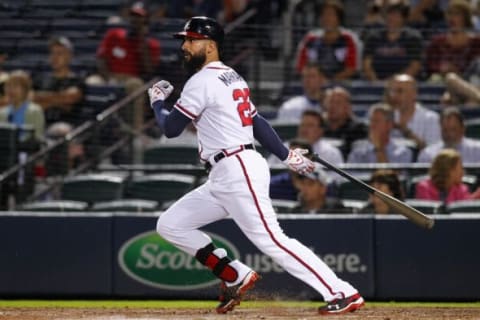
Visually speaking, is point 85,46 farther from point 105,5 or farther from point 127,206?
point 127,206

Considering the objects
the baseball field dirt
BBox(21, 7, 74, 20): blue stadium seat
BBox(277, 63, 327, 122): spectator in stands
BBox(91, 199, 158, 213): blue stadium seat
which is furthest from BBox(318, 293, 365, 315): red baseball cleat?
BBox(21, 7, 74, 20): blue stadium seat

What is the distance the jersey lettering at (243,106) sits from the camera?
7020 millimetres

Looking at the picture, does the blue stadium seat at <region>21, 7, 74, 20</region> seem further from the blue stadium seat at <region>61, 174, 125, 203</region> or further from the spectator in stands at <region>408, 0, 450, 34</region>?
the spectator in stands at <region>408, 0, 450, 34</region>

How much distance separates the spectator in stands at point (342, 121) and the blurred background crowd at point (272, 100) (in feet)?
0.04

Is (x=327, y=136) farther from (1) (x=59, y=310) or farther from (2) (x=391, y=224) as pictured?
(1) (x=59, y=310)

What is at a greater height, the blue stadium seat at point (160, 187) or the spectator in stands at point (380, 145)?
the spectator in stands at point (380, 145)

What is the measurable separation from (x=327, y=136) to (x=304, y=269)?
4424 mm

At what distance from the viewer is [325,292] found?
22.5 ft

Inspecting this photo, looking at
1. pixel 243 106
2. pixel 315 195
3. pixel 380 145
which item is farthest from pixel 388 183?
pixel 243 106

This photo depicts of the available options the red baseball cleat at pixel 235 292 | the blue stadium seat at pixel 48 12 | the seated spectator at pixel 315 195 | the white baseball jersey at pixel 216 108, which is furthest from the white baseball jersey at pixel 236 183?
the blue stadium seat at pixel 48 12

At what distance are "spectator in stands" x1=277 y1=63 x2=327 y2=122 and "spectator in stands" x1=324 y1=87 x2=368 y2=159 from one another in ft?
1.27

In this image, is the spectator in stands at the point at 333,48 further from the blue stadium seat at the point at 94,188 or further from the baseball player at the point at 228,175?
the baseball player at the point at 228,175

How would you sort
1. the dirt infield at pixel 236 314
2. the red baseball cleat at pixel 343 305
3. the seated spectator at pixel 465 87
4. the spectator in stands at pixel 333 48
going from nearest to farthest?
the red baseball cleat at pixel 343 305, the dirt infield at pixel 236 314, the seated spectator at pixel 465 87, the spectator in stands at pixel 333 48

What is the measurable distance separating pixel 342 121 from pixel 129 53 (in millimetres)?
2689
